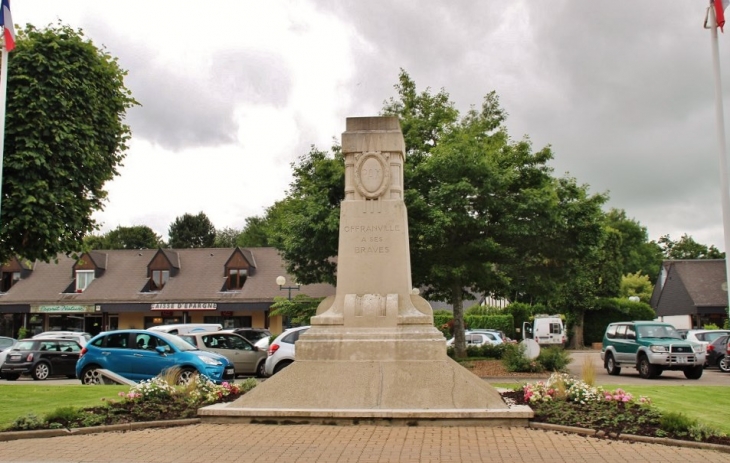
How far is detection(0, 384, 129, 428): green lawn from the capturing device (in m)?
11.8

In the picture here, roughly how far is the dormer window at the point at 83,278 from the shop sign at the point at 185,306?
679 cm

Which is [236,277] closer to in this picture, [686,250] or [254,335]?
[254,335]

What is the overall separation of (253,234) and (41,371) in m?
56.5

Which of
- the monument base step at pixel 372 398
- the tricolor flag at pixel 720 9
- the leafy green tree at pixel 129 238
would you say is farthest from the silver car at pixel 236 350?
the leafy green tree at pixel 129 238

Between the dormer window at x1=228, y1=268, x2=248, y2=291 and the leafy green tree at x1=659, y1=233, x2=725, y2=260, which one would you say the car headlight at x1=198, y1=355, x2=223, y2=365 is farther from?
the leafy green tree at x1=659, y1=233, x2=725, y2=260

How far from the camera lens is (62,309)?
4762cm

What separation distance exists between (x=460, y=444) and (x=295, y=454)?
6.65 ft

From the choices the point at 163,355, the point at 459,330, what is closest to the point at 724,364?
the point at 459,330

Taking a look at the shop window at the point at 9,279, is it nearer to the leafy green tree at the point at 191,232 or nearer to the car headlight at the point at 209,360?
the leafy green tree at the point at 191,232

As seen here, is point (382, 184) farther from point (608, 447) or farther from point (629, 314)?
point (629, 314)

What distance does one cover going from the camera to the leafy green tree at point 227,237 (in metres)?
87.9

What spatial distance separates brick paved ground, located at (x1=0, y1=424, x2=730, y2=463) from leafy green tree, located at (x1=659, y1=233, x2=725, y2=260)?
94886 mm

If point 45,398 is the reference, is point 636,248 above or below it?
above

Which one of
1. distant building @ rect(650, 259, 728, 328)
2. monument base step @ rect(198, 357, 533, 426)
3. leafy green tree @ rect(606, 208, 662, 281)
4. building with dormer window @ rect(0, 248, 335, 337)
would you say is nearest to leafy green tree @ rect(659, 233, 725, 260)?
leafy green tree @ rect(606, 208, 662, 281)
